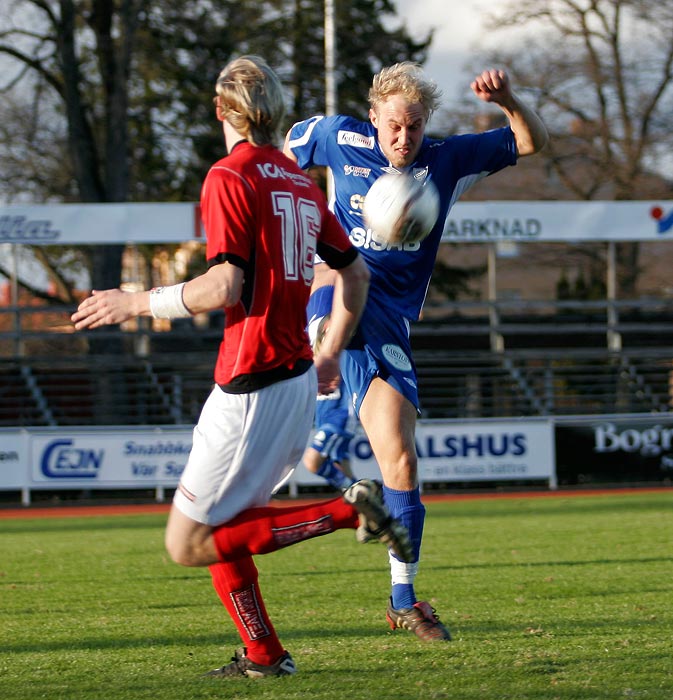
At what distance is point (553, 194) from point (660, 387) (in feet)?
40.5

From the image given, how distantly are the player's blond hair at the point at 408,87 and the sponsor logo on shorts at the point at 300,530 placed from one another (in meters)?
2.17

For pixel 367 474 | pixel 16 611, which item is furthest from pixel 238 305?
pixel 367 474

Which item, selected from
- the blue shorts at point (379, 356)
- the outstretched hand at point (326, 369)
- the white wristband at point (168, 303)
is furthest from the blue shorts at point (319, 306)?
the white wristband at point (168, 303)

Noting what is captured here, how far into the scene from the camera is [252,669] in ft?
13.9

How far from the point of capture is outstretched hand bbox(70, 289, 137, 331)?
12.6ft

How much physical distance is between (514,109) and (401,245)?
0.82m

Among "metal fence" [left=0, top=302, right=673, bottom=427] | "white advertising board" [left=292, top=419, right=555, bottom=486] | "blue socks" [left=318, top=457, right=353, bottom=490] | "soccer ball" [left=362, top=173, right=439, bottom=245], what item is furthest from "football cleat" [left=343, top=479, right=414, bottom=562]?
"metal fence" [left=0, top=302, right=673, bottom=427]

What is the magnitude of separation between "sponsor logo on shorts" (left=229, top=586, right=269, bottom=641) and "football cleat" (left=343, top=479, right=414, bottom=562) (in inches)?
22.5

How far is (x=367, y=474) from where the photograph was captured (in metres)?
16.9

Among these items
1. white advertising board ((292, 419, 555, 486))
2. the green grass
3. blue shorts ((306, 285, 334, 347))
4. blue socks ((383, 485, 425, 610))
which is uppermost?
blue shorts ((306, 285, 334, 347))

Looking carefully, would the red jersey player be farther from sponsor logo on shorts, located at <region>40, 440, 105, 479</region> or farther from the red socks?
sponsor logo on shorts, located at <region>40, 440, 105, 479</region>

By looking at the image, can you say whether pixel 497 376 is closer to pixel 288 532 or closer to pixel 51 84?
pixel 51 84

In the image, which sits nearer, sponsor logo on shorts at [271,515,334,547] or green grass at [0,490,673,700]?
sponsor logo on shorts at [271,515,334,547]

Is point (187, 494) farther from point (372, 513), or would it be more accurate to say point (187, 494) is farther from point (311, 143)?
point (311, 143)
